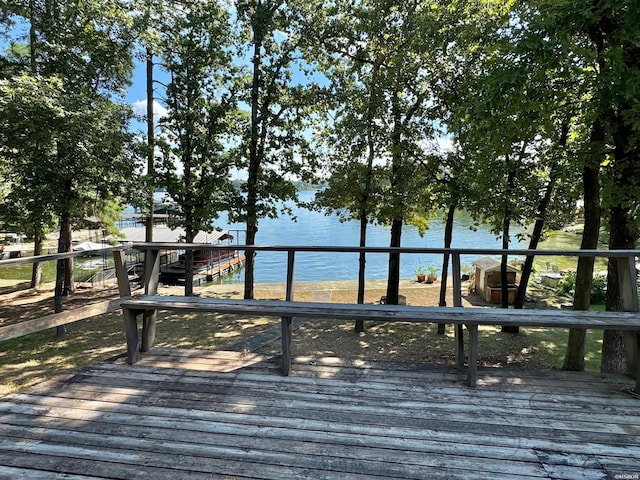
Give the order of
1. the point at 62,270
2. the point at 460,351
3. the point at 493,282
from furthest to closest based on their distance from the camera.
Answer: the point at 493,282
the point at 62,270
the point at 460,351

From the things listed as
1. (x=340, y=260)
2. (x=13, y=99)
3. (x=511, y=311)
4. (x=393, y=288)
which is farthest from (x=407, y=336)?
(x=340, y=260)

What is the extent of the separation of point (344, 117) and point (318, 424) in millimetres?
8282

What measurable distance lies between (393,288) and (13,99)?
Result: 9372mm

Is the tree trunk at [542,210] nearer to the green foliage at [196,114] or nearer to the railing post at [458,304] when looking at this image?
the railing post at [458,304]

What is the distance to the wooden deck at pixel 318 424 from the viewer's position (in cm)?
202

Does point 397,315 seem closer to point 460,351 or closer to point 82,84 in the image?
point 460,351

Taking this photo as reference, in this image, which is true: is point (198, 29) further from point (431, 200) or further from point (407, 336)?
point (407, 336)

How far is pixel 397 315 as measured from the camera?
306cm

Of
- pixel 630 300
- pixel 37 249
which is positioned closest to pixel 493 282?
pixel 630 300

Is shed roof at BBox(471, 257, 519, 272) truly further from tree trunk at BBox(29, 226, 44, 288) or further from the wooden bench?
tree trunk at BBox(29, 226, 44, 288)

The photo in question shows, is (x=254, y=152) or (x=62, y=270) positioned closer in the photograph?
(x=62, y=270)

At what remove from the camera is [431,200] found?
29.2ft

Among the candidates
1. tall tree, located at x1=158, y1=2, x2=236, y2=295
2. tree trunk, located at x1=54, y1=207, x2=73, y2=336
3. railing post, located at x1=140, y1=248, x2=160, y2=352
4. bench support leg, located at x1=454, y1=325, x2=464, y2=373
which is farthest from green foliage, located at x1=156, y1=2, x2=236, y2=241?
bench support leg, located at x1=454, y1=325, x2=464, y2=373

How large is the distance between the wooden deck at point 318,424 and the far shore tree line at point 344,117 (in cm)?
305
